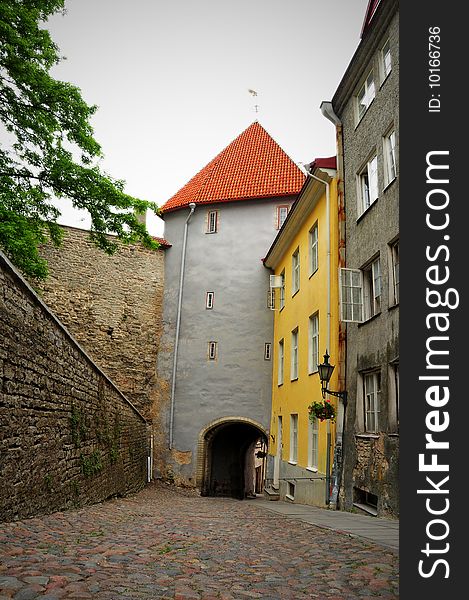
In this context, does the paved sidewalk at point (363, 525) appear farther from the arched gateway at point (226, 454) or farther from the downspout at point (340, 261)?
the arched gateway at point (226, 454)

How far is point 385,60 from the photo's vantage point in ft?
34.4

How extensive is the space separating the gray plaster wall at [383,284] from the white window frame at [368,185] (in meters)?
0.10

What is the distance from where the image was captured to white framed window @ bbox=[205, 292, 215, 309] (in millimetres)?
21206

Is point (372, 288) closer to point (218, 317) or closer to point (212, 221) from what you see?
point (218, 317)

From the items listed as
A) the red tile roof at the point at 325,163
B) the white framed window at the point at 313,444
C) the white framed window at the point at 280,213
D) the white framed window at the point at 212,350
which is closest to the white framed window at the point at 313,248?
the red tile roof at the point at 325,163

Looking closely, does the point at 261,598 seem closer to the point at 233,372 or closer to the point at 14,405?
the point at 14,405

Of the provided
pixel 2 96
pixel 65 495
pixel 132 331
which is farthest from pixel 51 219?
pixel 132 331

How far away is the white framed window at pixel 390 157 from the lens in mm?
9891

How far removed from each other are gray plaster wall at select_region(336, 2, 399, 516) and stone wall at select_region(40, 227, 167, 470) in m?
10.9

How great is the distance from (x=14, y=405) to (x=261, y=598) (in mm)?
3104

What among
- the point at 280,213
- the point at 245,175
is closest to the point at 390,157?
the point at 280,213

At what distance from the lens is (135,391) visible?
2061 cm

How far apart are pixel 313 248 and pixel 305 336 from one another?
2.36 meters

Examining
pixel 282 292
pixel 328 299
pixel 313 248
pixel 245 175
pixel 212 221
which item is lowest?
pixel 328 299
